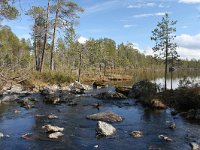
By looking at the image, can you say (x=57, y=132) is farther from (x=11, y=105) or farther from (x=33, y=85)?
(x=33, y=85)

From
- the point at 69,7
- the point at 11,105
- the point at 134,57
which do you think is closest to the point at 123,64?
the point at 134,57

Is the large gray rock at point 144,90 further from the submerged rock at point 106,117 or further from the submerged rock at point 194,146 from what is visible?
the submerged rock at point 194,146

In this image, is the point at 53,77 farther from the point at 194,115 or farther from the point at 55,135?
the point at 55,135

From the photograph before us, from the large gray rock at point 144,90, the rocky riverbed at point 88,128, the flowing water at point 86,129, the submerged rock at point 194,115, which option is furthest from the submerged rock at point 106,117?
the large gray rock at point 144,90

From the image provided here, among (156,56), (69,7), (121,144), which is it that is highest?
(69,7)

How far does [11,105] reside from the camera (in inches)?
1025

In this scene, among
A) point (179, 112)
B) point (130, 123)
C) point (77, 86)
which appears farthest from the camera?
point (77, 86)

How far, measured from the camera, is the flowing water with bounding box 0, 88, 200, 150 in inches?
552

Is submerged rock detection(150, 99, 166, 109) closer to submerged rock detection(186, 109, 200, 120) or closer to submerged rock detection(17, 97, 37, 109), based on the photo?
submerged rock detection(186, 109, 200, 120)

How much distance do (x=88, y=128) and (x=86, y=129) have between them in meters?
0.28

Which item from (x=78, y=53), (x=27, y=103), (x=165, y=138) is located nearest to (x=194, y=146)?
(x=165, y=138)

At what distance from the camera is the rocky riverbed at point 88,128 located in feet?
46.6

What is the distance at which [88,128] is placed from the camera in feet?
57.8

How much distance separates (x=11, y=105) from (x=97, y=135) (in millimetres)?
13367
